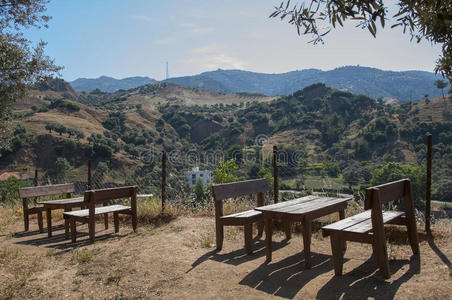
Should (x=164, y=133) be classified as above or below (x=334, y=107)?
below

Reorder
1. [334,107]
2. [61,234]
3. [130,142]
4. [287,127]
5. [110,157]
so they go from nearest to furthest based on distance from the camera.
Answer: [61,234] < [110,157] < [130,142] < [287,127] < [334,107]

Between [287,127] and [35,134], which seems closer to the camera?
[35,134]

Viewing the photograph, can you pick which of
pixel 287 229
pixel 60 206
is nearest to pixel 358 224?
pixel 287 229

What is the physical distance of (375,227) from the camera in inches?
132

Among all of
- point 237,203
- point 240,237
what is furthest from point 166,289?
point 237,203

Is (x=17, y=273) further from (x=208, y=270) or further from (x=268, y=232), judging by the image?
(x=268, y=232)

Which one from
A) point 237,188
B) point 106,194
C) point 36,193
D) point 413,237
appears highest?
point 237,188

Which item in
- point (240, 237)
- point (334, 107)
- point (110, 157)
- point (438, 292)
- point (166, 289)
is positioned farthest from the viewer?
point (334, 107)

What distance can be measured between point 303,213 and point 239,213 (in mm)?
1221

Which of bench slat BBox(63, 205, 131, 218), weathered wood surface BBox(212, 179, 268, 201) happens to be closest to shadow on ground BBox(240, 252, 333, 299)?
weathered wood surface BBox(212, 179, 268, 201)

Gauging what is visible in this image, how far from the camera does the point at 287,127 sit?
64125 millimetres

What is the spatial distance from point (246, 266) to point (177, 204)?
327 cm

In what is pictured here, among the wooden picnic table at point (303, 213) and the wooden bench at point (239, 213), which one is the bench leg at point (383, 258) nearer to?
the wooden picnic table at point (303, 213)

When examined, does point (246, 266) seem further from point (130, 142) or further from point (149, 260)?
point (130, 142)
